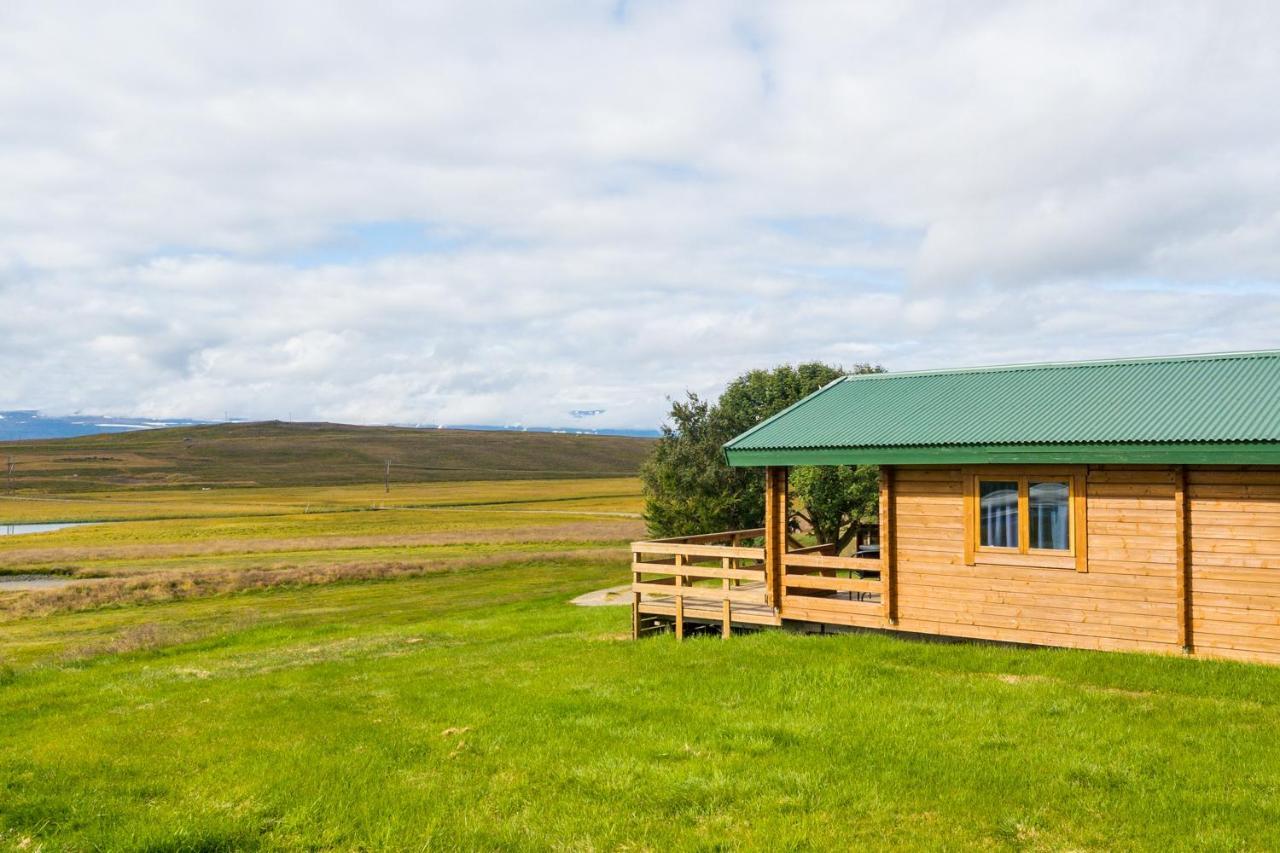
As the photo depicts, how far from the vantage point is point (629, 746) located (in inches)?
459

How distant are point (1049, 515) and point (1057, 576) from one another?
109 cm

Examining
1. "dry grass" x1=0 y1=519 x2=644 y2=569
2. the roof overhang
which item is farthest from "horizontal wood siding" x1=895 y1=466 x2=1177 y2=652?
"dry grass" x1=0 y1=519 x2=644 y2=569

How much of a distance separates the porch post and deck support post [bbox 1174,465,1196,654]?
7.54 metres

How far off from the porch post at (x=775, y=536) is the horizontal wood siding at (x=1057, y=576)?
9.05ft

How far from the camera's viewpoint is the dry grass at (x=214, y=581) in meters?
40.9

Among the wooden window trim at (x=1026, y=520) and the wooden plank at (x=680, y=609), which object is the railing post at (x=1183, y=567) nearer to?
→ the wooden window trim at (x=1026, y=520)

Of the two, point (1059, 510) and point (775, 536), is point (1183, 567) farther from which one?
point (775, 536)

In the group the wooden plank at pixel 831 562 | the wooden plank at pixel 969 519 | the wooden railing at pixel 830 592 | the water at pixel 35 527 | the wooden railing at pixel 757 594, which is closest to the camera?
the wooden plank at pixel 969 519

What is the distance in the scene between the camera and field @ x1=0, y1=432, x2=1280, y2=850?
903cm

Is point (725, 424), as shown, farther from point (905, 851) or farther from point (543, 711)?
point (905, 851)

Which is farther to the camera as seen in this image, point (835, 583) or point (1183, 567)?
point (835, 583)

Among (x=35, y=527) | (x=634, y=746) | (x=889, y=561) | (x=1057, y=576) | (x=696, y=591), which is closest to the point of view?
(x=634, y=746)

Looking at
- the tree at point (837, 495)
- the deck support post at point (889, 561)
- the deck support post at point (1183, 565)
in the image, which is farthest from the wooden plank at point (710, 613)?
the tree at point (837, 495)

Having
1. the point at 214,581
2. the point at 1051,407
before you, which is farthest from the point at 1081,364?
the point at 214,581
